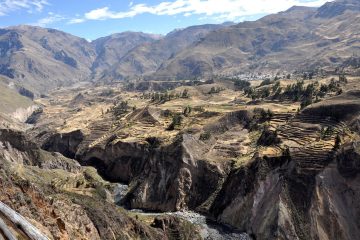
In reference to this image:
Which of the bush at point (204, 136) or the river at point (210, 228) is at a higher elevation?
the bush at point (204, 136)

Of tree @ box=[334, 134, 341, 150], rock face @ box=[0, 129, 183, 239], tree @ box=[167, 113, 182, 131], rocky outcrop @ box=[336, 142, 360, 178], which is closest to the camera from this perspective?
rock face @ box=[0, 129, 183, 239]

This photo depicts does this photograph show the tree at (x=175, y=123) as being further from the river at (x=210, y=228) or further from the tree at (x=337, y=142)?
the tree at (x=337, y=142)

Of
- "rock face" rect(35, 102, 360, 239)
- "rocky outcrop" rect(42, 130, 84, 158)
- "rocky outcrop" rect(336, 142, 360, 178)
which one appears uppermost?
"rocky outcrop" rect(336, 142, 360, 178)

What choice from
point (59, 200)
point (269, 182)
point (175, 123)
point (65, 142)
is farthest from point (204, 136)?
point (59, 200)

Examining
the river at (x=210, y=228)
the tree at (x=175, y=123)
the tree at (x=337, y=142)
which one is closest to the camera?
the river at (x=210, y=228)

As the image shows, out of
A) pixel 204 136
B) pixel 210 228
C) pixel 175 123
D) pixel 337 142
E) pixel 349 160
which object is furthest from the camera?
pixel 175 123

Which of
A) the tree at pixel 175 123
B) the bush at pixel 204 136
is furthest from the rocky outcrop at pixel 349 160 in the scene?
the tree at pixel 175 123

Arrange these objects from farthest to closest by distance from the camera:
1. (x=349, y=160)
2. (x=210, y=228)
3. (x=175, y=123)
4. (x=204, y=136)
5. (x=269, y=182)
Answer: (x=175, y=123), (x=204, y=136), (x=269, y=182), (x=210, y=228), (x=349, y=160)

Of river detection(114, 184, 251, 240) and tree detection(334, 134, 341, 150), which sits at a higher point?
tree detection(334, 134, 341, 150)

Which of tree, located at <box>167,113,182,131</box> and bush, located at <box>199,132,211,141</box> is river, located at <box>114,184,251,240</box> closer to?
bush, located at <box>199,132,211,141</box>

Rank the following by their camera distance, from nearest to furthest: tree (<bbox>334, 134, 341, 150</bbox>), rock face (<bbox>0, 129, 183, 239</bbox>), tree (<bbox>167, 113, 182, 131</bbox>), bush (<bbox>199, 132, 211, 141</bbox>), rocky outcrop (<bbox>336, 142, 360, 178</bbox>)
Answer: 1. rock face (<bbox>0, 129, 183, 239</bbox>)
2. rocky outcrop (<bbox>336, 142, 360, 178</bbox>)
3. tree (<bbox>334, 134, 341, 150</bbox>)
4. bush (<bbox>199, 132, 211, 141</bbox>)
5. tree (<bbox>167, 113, 182, 131</bbox>)

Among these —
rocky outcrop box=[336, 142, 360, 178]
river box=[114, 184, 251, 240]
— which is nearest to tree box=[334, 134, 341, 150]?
rocky outcrop box=[336, 142, 360, 178]

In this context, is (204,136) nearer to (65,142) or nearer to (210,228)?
(210,228)
